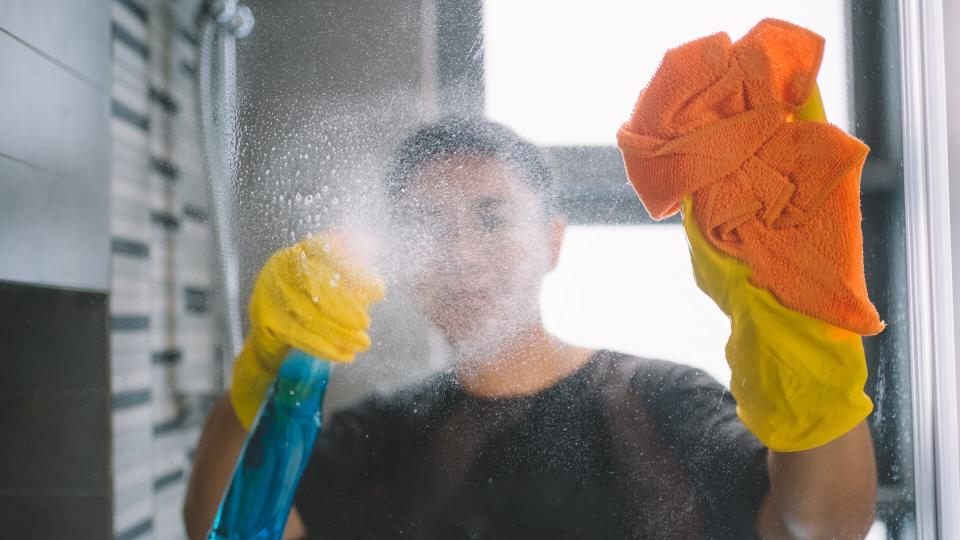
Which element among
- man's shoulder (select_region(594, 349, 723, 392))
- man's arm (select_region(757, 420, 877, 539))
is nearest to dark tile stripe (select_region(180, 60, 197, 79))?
man's shoulder (select_region(594, 349, 723, 392))

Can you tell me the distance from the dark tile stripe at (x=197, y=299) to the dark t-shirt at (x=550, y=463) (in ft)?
0.52

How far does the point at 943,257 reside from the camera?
71 cm

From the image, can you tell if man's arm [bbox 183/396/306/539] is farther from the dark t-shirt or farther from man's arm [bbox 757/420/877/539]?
man's arm [bbox 757/420/877/539]

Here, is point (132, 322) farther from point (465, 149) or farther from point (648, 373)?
point (648, 373)

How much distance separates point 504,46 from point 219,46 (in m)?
0.27

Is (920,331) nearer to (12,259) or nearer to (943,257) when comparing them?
(943,257)

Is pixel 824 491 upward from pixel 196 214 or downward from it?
downward

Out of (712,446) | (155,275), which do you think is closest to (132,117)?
(155,275)

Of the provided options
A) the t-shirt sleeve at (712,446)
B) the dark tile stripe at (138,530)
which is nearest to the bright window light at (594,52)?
the t-shirt sleeve at (712,446)

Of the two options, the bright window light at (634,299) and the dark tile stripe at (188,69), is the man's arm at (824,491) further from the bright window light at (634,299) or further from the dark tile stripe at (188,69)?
the dark tile stripe at (188,69)

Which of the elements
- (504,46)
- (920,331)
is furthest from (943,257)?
(504,46)

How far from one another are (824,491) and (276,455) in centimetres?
50

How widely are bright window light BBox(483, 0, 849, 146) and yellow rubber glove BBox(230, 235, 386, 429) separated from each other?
205 millimetres

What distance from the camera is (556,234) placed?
2.24 ft
